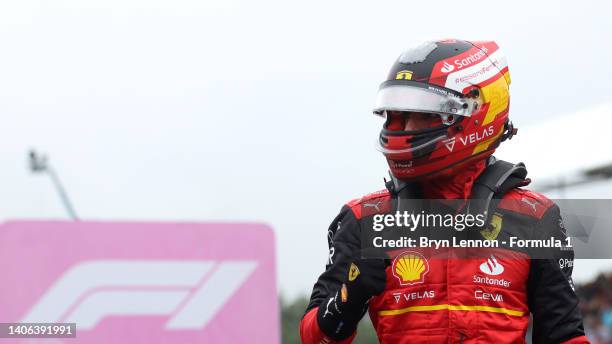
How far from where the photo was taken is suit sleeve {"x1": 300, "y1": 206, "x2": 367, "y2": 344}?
393 cm

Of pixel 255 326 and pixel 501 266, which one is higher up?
pixel 501 266

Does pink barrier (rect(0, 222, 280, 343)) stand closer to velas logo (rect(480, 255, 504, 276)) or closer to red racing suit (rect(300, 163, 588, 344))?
red racing suit (rect(300, 163, 588, 344))

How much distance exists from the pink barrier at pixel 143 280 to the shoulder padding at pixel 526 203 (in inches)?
110

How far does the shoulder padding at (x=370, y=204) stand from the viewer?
4.03m

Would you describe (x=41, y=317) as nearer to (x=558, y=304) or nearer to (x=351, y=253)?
(x=351, y=253)

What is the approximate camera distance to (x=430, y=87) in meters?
4.04

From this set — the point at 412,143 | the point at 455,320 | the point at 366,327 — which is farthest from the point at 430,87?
the point at 366,327

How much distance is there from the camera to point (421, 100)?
158 inches

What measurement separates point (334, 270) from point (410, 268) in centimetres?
28

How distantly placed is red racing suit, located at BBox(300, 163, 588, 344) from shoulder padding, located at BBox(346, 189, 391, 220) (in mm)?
49

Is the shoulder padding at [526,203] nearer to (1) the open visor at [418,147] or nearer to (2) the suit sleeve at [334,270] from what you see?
(1) the open visor at [418,147]

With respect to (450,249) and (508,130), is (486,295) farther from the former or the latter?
(508,130)

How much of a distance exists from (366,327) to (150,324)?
21.3ft

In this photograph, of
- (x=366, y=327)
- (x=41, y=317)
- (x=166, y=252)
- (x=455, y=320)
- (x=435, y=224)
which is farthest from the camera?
(x=366, y=327)
